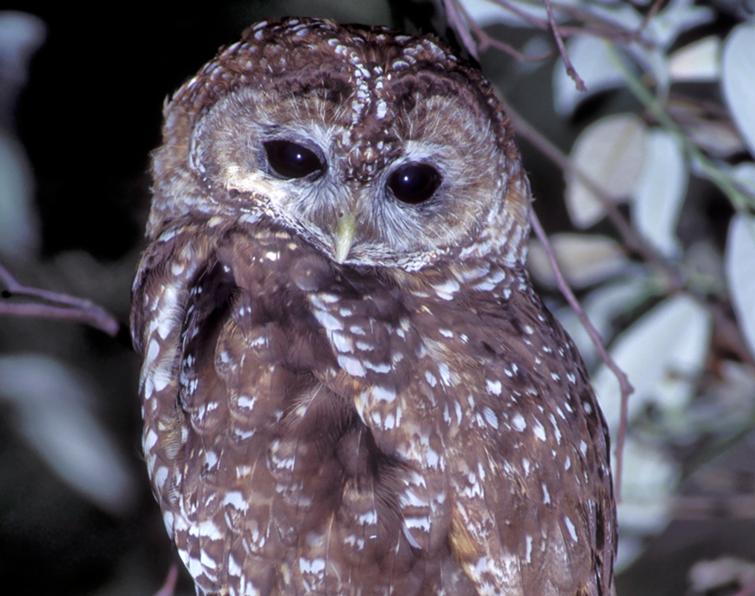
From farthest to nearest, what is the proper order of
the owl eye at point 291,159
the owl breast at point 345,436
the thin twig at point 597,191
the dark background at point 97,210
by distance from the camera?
1. the dark background at point 97,210
2. the thin twig at point 597,191
3. the owl eye at point 291,159
4. the owl breast at point 345,436

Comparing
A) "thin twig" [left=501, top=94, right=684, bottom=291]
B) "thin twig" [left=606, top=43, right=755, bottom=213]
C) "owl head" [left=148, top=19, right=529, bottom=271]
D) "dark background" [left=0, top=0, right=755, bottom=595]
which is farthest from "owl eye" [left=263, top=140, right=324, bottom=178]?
"thin twig" [left=606, top=43, right=755, bottom=213]

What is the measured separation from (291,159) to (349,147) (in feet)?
0.32

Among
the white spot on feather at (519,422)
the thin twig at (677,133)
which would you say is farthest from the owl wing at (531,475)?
the thin twig at (677,133)

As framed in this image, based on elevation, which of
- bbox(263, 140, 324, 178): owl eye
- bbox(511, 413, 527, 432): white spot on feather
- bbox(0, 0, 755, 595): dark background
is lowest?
bbox(0, 0, 755, 595): dark background

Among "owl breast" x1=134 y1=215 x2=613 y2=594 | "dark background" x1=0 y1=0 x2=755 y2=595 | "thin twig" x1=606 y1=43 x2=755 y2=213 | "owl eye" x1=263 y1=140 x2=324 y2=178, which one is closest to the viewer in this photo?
"owl breast" x1=134 y1=215 x2=613 y2=594

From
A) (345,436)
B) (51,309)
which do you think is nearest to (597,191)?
(345,436)

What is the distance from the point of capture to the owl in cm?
120

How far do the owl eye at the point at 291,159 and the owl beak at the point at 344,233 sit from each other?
7 cm

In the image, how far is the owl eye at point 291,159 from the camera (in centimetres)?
130

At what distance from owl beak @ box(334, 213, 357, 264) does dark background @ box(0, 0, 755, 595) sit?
46 centimetres

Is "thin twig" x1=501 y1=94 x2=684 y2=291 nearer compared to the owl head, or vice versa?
the owl head

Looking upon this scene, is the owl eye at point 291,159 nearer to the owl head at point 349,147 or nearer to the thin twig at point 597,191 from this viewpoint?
the owl head at point 349,147

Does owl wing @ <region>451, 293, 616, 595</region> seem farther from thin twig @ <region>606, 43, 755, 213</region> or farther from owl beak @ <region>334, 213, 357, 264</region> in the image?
thin twig @ <region>606, 43, 755, 213</region>

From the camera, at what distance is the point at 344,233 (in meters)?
1.31
